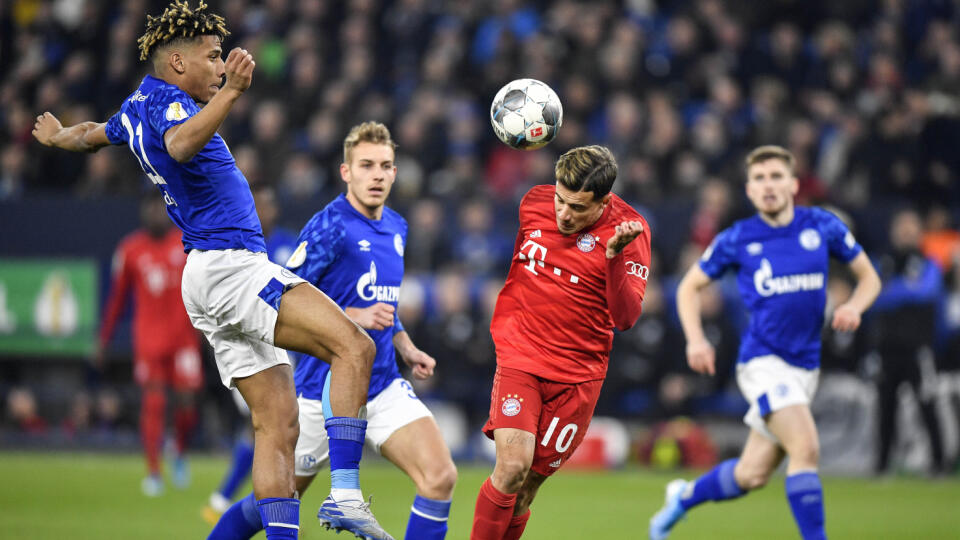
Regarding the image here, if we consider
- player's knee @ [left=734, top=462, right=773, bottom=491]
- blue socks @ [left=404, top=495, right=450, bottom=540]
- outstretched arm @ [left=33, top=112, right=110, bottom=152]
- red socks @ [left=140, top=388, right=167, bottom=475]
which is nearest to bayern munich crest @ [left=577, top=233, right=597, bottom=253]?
blue socks @ [left=404, top=495, right=450, bottom=540]

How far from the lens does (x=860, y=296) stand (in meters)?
7.62

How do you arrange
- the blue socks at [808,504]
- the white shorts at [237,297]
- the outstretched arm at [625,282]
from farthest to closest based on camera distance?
the blue socks at [808,504]
the outstretched arm at [625,282]
the white shorts at [237,297]

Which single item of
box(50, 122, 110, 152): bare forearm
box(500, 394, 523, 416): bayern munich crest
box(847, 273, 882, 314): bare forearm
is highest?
box(50, 122, 110, 152): bare forearm

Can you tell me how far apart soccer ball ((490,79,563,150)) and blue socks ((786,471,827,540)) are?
257cm

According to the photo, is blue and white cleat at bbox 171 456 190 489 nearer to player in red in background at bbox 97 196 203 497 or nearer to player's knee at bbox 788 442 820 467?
player in red in background at bbox 97 196 203 497

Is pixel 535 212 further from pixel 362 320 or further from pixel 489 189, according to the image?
pixel 489 189

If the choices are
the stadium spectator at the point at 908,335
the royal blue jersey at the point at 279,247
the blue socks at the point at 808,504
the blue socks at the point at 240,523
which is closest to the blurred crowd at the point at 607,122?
the stadium spectator at the point at 908,335

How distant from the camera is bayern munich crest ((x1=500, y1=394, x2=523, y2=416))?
19.5 feet

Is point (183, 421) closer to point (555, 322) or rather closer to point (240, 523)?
point (240, 523)

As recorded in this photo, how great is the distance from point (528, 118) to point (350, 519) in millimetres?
2494

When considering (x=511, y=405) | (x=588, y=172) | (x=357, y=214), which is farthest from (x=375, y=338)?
(x=588, y=172)

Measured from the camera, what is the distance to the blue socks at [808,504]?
22.7 ft

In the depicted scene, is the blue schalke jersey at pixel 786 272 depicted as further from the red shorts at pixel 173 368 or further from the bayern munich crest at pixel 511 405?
the red shorts at pixel 173 368

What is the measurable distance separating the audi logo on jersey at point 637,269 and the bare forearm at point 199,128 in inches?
82.9
